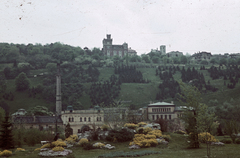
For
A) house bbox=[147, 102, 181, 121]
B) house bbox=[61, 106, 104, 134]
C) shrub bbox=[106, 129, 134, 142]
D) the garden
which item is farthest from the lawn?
house bbox=[147, 102, 181, 121]

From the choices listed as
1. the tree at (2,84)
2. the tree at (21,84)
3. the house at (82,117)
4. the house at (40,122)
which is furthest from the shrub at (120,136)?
the tree at (2,84)

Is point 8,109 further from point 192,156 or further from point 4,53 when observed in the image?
point 192,156

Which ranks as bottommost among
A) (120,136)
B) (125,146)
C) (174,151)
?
(125,146)

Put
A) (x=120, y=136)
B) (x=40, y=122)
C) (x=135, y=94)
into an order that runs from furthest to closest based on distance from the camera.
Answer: (x=135, y=94) → (x=40, y=122) → (x=120, y=136)

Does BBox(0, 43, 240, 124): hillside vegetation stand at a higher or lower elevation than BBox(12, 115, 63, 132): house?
higher

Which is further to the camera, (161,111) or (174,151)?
(161,111)

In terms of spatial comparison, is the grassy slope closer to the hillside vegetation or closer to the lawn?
the hillside vegetation

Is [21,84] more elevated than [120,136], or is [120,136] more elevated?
[21,84]

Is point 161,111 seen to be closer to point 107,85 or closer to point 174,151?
point 107,85

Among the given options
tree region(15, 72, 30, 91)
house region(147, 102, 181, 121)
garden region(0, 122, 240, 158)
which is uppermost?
tree region(15, 72, 30, 91)

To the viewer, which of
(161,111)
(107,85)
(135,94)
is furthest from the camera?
(107,85)

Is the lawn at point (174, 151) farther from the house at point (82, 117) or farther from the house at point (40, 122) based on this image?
the house at point (40, 122)

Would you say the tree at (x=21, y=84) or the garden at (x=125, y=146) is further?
the tree at (x=21, y=84)

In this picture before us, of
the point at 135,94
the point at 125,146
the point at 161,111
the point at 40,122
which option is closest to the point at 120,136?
the point at 125,146
